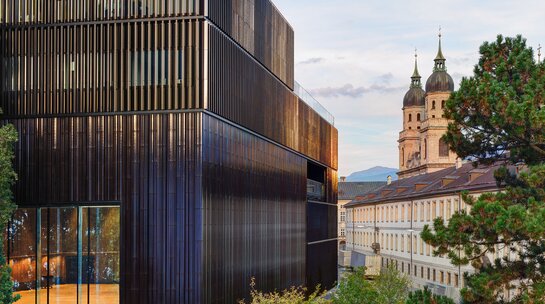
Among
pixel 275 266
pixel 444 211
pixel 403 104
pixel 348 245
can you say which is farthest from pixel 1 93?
pixel 403 104

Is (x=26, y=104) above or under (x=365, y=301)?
above

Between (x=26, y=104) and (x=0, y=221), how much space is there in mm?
6978

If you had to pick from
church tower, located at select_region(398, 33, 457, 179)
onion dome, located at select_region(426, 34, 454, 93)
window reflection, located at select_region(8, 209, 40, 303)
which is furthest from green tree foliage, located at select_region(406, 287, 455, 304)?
onion dome, located at select_region(426, 34, 454, 93)

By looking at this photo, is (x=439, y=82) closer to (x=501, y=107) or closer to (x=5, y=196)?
(x=5, y=196)

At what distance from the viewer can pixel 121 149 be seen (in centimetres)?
3878

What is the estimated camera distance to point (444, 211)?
3196 inches

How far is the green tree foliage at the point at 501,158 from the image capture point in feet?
87.0

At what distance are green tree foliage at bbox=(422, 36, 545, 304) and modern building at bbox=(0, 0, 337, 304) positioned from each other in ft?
42.2

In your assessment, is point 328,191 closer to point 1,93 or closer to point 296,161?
point 296,161

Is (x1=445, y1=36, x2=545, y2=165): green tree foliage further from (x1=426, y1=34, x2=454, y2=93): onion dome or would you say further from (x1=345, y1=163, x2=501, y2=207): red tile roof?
(x1=426, y1=34, x2=454, y2=93): onion dome

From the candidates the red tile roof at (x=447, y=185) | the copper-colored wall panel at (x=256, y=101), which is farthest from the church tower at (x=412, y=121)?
the copper-colored wall panel at (x=256, y=101)

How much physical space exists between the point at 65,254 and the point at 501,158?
1988cm

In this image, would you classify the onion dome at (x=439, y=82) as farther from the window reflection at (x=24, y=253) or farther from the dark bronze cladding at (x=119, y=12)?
the window reflection at (x=24, y=253)

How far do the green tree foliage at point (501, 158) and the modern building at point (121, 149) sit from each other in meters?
12.9
